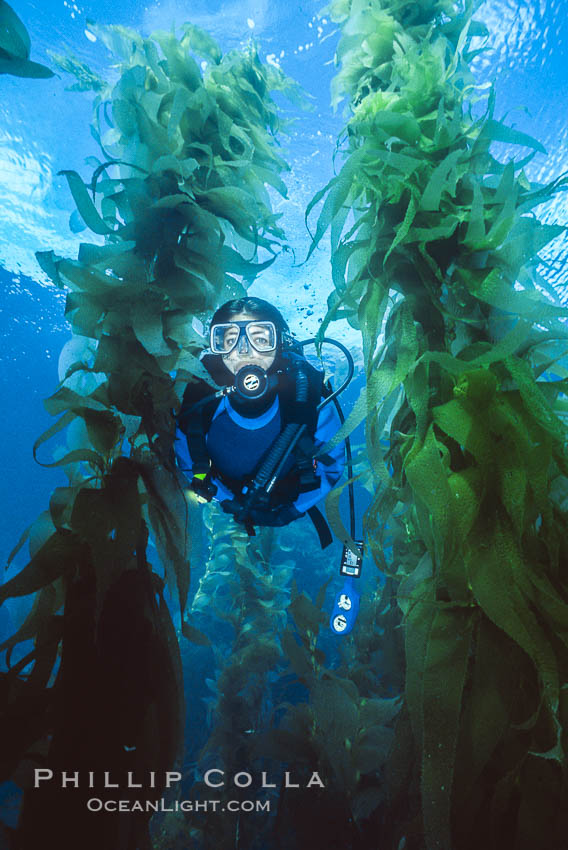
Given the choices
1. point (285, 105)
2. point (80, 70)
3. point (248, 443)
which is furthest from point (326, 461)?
point (285, 105)

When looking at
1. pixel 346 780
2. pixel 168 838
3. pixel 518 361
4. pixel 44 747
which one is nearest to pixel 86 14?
pixel 518 361

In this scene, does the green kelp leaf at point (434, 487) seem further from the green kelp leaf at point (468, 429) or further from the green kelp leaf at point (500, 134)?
the green kelp leaf at point (500, 134)

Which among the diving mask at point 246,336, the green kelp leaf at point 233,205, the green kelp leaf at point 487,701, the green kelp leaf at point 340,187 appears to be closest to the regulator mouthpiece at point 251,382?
the diving mask at point 246,336

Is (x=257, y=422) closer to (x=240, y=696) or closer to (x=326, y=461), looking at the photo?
(x=326, y=461)

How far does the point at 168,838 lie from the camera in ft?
15.9

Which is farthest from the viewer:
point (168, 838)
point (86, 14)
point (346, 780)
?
point (86, 14)

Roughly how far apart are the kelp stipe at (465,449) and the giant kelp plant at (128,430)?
885mm

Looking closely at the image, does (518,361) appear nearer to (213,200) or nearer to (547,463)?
(547,463)

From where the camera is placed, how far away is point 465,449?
4.32 ft

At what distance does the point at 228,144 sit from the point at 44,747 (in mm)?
3207

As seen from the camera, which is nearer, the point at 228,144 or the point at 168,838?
the point at 228,144

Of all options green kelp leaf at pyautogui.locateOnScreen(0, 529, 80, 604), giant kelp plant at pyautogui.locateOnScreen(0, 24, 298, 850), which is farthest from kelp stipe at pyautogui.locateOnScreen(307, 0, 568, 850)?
green kelp leaf at pyautogui.locateOnScreen(0, 529, 80, 604)

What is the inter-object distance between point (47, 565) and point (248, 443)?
1950 mm

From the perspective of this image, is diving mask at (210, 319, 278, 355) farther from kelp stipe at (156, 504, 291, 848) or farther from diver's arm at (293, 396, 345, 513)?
kelp stipe at (156, 504, 291, 848)
